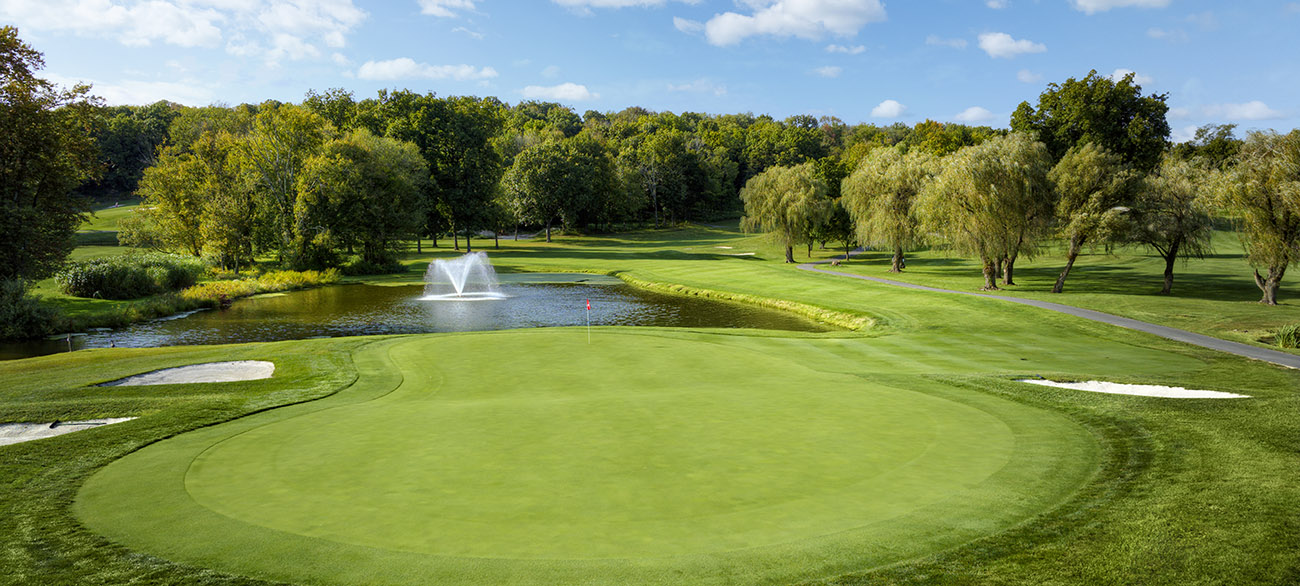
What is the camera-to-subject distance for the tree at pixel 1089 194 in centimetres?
3619

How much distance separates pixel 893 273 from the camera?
49.4 meters

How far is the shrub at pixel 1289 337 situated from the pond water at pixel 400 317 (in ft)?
51.4

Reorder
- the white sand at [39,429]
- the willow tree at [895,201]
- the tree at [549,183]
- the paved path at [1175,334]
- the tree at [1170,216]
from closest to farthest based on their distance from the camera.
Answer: the white sand at [39,429] → the paved path at [1175,334] → the tree at [1170,216] → the willow tree at [895,201] → the tree at [549,183]

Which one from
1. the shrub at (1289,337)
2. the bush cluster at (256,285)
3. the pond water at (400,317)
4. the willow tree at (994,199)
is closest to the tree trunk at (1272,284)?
the shrub at (1289,337)

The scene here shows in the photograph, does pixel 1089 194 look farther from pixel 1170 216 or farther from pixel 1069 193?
pixel 1170 216

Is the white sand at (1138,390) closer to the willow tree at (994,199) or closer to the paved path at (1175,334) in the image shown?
the paved path at (1175,334)

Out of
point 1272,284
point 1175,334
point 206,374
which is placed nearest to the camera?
point 206,374

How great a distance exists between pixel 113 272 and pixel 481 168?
44361 mm

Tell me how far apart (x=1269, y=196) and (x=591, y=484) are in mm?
35071

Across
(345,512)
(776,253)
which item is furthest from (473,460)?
(776,253)

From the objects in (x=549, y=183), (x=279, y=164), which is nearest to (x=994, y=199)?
(x=279, y=164)

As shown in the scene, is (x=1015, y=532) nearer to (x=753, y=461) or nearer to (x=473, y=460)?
(x=753, y=461)

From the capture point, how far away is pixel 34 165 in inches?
1227

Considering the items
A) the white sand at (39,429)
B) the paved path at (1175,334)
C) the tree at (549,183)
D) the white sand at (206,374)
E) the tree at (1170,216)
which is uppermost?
the tree at (549,183)
